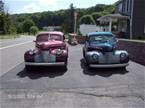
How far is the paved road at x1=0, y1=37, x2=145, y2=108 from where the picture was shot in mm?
7228

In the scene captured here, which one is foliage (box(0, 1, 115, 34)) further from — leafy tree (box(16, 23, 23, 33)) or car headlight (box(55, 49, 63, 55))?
car headlight (box(55, 49, 63, 55))

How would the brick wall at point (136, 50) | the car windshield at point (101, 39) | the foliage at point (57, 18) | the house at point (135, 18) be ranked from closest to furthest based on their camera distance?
the brick wall at point (136, 50) < the car windshield at point (101, 39) < the house at point (135, 18) < the foliage at point (57, 18)

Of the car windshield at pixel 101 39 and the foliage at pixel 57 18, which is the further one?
the foliage at pixel 57 18

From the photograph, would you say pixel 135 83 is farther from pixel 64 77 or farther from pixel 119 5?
pixel 119 5

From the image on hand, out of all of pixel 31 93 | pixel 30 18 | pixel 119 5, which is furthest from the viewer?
pixel 30 18

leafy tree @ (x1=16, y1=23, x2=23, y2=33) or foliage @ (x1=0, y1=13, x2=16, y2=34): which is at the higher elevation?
foliage @ (x1=0, y1=13, x2=16, y2=34)

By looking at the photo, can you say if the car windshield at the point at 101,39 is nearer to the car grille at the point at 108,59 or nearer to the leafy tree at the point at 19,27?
the car grille at the point at 108,59

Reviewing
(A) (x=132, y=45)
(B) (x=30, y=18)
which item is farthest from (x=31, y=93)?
(B) (x=30, y=18)

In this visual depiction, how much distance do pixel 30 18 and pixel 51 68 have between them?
111m

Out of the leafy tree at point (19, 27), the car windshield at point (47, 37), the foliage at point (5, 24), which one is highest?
the car windshield at point (47, 37)

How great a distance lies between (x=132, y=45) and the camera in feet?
50.2

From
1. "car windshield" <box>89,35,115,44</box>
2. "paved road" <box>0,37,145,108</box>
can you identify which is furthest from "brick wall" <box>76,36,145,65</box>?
"paved road" <box>0,37,145,108</box>

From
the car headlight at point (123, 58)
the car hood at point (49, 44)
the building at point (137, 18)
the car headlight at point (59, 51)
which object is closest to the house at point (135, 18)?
the building at point (137, 18)

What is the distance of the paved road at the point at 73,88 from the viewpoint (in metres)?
7.23
